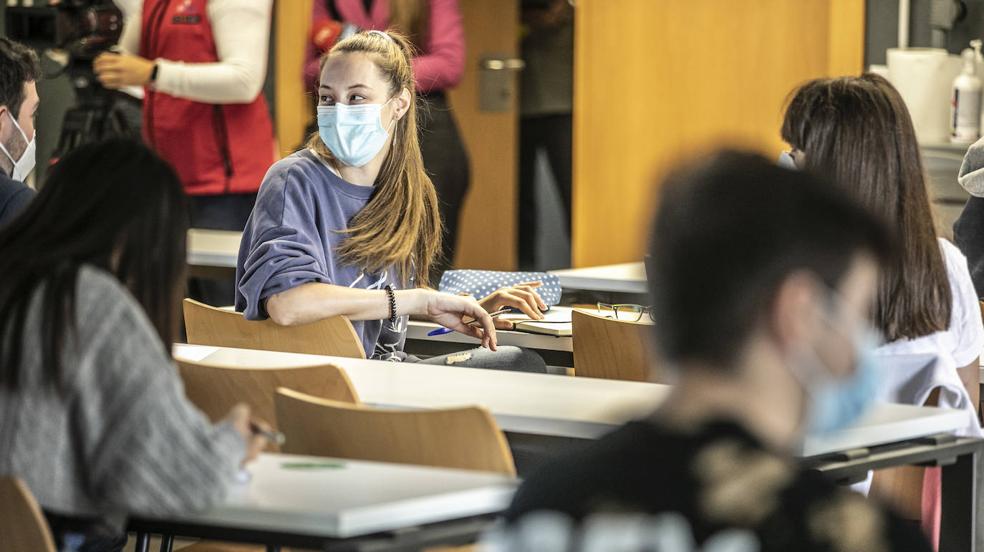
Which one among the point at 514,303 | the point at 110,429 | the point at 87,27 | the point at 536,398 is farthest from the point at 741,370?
the point at 87,27

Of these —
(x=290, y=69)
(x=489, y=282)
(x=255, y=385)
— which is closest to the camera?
(x=255, y=385)

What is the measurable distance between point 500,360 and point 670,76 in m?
3.67

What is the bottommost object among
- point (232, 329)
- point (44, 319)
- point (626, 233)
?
point (626, 233)

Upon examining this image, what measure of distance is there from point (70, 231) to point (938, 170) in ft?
13.3

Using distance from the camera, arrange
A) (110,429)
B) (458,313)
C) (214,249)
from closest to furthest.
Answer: (110,429), (458,313), (214,249)

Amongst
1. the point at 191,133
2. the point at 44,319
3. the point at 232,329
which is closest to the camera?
the point at 44,319

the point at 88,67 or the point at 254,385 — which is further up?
the point at 88,67

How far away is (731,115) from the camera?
21.6ft

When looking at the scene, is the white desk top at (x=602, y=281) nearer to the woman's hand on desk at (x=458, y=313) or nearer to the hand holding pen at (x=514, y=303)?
the hand holding pen at (x=514, y=303)

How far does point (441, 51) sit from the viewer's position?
5.11 meters

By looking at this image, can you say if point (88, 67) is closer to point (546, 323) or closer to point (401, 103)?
point (401, 103)

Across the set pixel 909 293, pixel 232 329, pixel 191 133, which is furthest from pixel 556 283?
pixel 191 133

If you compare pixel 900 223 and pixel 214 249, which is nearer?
pixel 900 223

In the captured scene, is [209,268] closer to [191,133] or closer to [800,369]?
[191,133]
